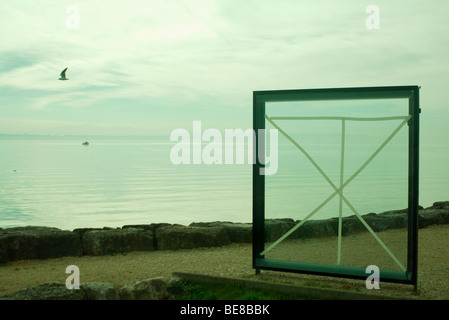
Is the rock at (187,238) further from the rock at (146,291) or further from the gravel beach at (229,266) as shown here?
the rock at (146,291)

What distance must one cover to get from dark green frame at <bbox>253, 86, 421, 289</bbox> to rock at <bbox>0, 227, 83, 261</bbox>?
3662mm

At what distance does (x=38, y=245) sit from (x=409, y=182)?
20.9ft

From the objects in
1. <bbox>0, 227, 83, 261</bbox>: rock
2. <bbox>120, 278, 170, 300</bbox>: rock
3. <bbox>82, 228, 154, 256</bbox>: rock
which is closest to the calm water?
<bbox>120, 278, 170, 300</bbox>: rock

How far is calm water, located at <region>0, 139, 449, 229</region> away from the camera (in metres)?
6.95

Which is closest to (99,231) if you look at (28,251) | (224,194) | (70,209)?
(28,251)

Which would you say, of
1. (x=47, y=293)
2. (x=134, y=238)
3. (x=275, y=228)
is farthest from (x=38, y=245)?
(x=275, y=228)

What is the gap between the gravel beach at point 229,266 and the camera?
669 cm

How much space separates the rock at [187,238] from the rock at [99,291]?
127 inches

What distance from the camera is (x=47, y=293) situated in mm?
5379

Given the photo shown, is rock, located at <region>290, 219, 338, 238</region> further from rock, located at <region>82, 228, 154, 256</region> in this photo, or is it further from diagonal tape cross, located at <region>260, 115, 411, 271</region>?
rock, located at <region>82, 228, 154, 256</region>

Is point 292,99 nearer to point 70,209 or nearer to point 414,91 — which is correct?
point 414,91

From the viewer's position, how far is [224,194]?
22.7 meters

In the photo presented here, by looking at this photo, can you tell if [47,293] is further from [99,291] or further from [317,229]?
[317,229]
